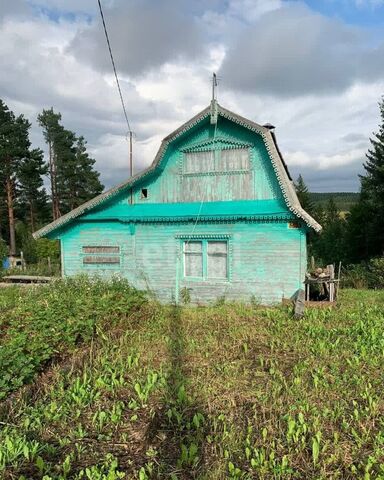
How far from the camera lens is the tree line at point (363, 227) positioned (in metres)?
27.8

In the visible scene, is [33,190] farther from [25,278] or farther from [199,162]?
[199,162]

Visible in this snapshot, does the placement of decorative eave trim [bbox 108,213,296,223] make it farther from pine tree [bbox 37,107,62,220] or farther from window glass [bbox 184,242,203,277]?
pine tree [bbox 37,107,62,220]

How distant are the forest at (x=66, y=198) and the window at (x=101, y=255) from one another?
42.7 feet

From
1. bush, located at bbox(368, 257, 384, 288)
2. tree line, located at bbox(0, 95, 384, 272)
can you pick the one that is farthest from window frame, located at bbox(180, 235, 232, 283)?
tree line, located at bbox(0, 95, 384, 272)

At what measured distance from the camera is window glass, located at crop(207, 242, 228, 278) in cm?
1200

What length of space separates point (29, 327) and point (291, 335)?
16.5 feet

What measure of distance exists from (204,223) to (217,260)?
1260 mm

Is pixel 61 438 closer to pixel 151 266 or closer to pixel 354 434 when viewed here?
pixel 354 434

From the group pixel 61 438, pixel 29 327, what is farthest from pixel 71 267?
pixel 61 438

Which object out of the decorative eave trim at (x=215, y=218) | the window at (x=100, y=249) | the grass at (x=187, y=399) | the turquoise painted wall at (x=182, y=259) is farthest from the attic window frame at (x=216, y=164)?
the grass at (x=187, y=399)

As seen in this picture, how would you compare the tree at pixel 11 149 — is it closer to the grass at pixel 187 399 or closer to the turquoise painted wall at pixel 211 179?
the turquoise painted wall at pixel 211 179

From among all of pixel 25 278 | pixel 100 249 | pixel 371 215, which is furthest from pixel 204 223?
pixel 371 215

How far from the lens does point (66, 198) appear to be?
47594mm

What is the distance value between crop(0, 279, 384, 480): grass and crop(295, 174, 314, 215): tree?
43.3 m
